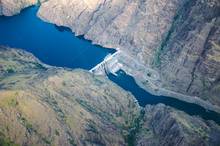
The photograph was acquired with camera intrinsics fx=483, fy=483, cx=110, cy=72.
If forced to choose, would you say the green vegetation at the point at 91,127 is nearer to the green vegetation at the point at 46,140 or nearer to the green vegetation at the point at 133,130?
the green vegetation at the point at 133,130

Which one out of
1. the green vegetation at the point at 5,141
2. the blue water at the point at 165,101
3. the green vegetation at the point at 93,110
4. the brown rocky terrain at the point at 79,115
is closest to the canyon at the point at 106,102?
the brown rocky terrain at the point at 79,115

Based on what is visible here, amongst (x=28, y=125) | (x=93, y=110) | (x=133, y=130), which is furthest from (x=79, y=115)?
(x=133, y=130)

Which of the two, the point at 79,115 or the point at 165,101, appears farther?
the point at 165,101

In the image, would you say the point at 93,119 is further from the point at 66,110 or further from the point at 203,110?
the point at 203,110

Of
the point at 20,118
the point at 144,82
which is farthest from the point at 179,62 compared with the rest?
the point at 20,118

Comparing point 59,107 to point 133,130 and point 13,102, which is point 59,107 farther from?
point 133,130

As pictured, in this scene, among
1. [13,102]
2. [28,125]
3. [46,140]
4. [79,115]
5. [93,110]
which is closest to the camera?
[46,140]
